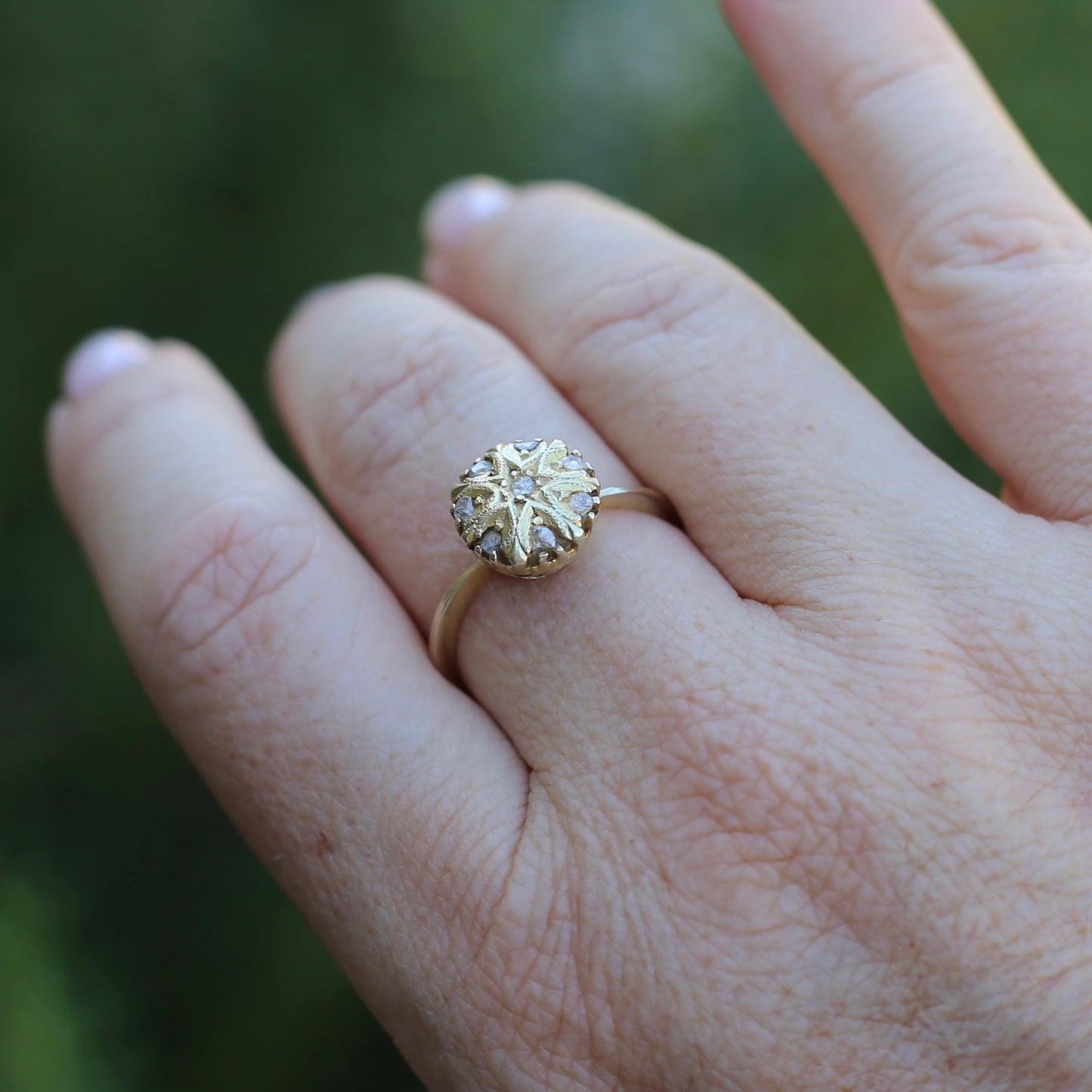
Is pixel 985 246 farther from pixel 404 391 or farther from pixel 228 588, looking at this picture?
pixel 228 588

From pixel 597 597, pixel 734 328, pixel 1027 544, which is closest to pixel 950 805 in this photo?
pixel 1027 544

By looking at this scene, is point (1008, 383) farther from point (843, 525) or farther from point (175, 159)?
point (175, 159)

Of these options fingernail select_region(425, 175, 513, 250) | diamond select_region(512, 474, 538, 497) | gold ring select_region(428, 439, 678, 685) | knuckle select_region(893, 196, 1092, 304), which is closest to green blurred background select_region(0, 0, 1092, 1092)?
fingernail select_region(425, 175, 513, 250)

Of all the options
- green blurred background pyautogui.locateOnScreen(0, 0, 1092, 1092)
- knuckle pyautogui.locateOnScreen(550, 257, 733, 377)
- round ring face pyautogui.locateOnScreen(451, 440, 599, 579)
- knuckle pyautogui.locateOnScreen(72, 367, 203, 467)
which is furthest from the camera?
green blurred background pyautogui.locateOnScreen(0, 0, 1092, 1092)

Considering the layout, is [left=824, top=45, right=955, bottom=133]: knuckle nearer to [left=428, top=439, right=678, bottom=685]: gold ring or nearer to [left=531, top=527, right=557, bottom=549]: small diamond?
[left=428, top=439, right=678, bottom=685]: gold ring

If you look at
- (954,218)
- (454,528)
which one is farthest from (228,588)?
(954,218)
